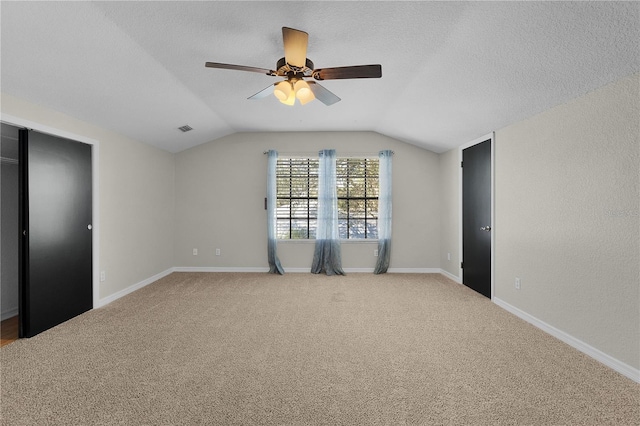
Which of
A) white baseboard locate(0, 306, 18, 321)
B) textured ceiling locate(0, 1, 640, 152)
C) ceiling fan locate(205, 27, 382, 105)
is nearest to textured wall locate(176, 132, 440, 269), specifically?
textured ceiling locate(0, 1, 640, 152)

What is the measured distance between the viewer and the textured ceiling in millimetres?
1977

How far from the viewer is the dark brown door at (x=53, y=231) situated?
9.09 ft

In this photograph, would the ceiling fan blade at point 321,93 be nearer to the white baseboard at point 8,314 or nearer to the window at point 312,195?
the window at point 312,195

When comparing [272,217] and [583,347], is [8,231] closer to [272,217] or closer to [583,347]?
[272,217]

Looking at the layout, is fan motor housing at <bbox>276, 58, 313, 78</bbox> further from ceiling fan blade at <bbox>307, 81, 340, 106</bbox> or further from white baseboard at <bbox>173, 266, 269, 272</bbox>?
white baseboard at <bbox>173, 266, 269, 272</bbox>

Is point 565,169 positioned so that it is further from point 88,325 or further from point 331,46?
point 88,325

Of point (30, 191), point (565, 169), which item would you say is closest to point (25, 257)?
point (30, 191)

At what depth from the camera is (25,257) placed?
9.09 feet

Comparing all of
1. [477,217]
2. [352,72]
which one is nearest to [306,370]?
[352,72]

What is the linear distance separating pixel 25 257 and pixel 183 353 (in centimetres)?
186

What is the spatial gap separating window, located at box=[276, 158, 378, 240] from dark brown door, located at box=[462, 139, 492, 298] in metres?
1.58

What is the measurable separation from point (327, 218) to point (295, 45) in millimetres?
3466

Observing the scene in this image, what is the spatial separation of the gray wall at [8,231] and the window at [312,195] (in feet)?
11.4

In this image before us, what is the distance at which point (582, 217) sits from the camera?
247cm
